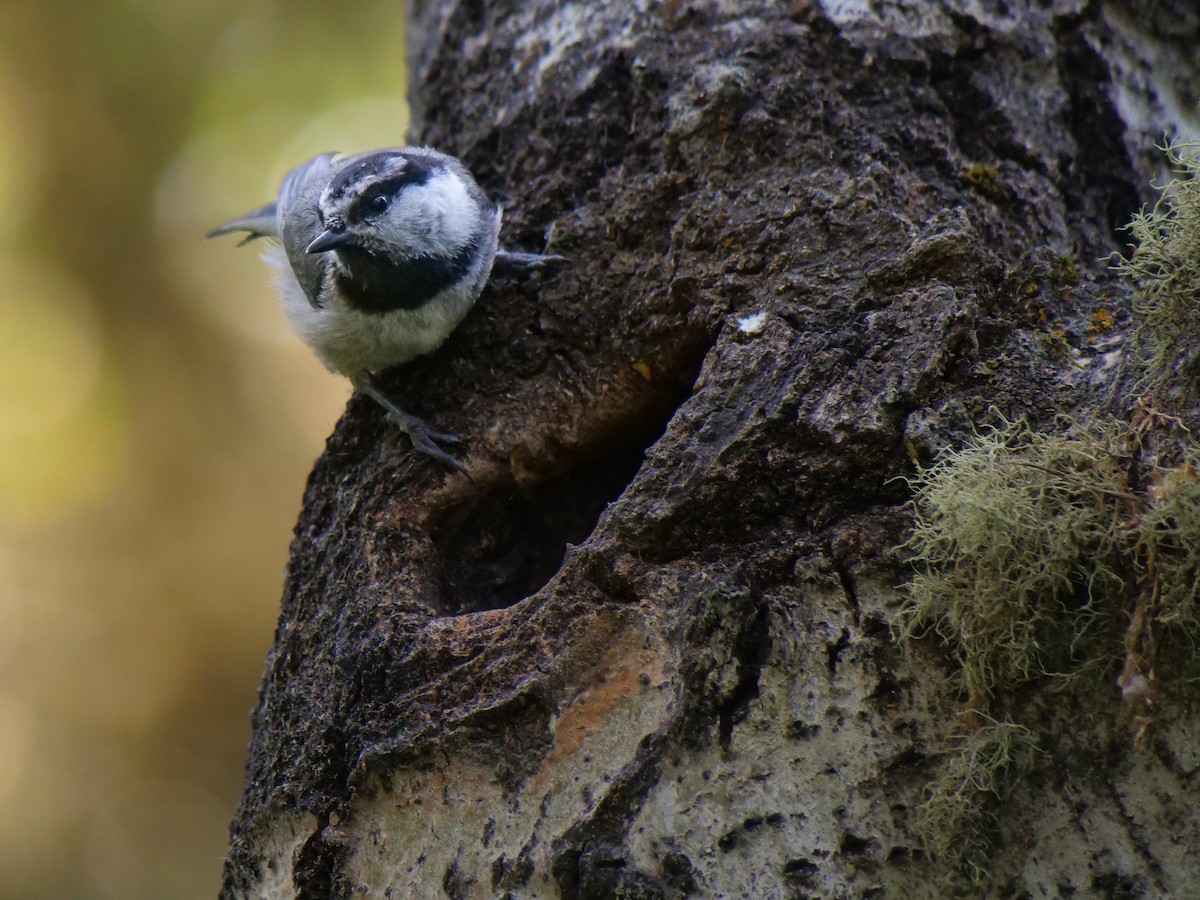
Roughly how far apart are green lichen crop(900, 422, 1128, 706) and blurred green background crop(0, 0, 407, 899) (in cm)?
376

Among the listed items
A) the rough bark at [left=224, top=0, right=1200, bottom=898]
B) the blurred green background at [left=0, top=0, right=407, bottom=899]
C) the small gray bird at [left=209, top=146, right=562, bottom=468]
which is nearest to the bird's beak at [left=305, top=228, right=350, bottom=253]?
the small gray bird at [left=209, top=146, right=562, bottom=468]

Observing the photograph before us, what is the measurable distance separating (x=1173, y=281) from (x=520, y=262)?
1310mm

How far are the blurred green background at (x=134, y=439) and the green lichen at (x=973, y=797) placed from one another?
379cm

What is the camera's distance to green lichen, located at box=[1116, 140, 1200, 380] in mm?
1458

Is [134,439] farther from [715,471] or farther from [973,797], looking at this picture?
[973,797]

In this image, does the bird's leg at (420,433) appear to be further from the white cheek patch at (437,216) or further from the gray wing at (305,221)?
the gray wing at (305,221)

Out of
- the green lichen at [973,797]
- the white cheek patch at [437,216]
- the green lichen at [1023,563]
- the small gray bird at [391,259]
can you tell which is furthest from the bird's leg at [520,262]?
the green lichen at [973,797]

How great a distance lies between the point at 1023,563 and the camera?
1.39 metres

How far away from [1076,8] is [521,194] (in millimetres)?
1312

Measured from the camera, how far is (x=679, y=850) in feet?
4.63

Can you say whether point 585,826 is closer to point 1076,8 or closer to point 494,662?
point 494,662

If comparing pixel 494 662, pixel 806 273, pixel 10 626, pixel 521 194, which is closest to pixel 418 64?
pixel 521 194

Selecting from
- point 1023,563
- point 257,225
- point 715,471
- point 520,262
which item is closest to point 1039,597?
point 1023,563

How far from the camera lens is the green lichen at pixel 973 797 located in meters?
1.35
